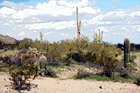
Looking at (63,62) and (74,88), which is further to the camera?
(63,62)

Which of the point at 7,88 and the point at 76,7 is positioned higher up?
the point at 76,7

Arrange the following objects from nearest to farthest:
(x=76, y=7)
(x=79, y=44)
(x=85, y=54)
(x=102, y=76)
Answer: (x=102, y=76) < (x=85, y=54) < (x=79, y=44) < (x=76, y=7)

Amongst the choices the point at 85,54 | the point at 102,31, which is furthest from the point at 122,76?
the point at 102,31

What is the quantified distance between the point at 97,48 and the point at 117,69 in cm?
910

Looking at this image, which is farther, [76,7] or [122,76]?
[76,7]

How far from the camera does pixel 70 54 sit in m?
21.1

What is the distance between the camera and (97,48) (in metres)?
22.0

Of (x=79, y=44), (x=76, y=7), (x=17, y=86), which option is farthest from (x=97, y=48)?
(x=17, y=86)

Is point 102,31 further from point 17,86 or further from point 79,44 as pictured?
point 17,86

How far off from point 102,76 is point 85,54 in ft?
27.4

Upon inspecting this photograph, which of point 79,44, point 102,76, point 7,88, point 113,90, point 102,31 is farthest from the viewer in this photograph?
point 102,31

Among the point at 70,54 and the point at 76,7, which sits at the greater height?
the point at 76,7

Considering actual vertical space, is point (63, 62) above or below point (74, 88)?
below

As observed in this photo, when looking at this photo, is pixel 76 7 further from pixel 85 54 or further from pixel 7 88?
pixel 7 88
